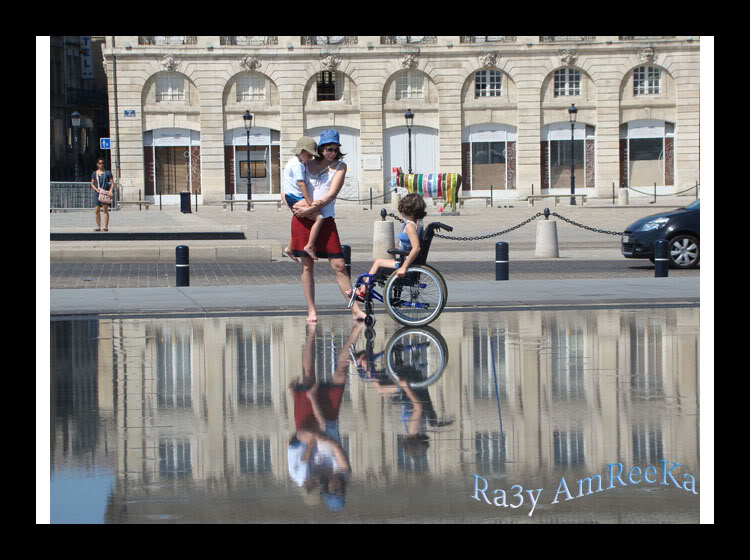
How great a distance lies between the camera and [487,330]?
11.7m

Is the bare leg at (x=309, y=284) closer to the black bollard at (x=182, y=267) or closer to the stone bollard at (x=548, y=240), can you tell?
the black bollard at (x=182, y=267)

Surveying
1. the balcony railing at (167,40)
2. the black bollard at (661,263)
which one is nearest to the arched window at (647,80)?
the balcony railing at (167,40)

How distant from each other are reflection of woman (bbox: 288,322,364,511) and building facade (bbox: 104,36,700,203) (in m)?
50.6

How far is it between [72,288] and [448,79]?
45.2m

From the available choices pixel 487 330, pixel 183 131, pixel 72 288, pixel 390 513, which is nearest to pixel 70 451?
pixel 390 513

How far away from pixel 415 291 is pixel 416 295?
1.7 inches

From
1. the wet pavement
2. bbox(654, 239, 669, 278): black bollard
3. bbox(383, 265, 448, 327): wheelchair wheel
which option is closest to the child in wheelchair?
bbox(383, 265, 448, 327): wheelchair wheel

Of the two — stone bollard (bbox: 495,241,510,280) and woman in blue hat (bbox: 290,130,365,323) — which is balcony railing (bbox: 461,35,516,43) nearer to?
stone bollard (bbox: 495,241,510,280)

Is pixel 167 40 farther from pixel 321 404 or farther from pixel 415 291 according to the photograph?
pixel 321 404

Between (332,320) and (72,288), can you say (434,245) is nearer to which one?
(72,288)

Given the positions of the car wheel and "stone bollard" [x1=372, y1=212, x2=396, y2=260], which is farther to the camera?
"stone bollard" [x1=372, y1=212, x2=396, y2=260]

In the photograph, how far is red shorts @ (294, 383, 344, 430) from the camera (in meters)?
7.46

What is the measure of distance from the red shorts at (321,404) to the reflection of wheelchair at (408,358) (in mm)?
470

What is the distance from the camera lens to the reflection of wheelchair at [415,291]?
12.2 meters
